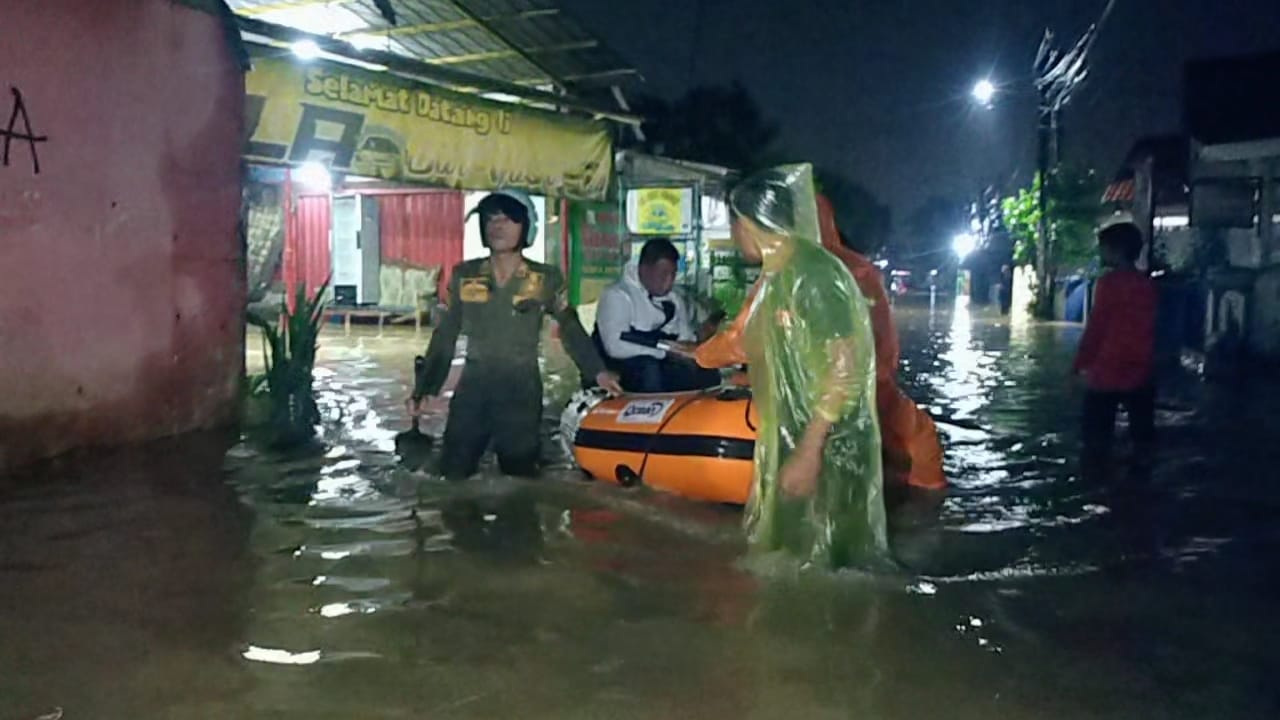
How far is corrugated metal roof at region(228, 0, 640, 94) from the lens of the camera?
1297 cm

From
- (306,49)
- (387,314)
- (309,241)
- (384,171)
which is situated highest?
(306,49)

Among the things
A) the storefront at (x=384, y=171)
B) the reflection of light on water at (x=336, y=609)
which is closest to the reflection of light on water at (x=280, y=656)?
the reflection of light on water at (x=336, y=609)

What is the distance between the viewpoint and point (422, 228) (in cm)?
2234

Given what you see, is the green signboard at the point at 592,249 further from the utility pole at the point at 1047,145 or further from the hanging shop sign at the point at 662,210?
the utility pole at the point at 1047,145

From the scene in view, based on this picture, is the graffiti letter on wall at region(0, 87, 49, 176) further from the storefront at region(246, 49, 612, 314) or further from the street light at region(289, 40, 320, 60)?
the street light at region(289, 40, 320, 60)

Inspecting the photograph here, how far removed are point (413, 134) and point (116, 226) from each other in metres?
3.81

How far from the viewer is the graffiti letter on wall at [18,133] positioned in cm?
726

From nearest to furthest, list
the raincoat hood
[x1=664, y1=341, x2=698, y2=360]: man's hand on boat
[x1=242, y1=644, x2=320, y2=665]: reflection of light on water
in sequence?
[x1=242, y1=644, x2=320, y2=665]: reflection of light on water → the raincoat hood → [x1=664, y1=341, x2=698, y2=360]: man's hand on boat

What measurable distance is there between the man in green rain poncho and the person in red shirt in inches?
133

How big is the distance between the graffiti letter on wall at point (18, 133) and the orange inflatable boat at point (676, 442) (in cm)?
374

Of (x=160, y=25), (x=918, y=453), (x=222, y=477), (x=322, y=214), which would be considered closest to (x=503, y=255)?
(x=222, y=477)

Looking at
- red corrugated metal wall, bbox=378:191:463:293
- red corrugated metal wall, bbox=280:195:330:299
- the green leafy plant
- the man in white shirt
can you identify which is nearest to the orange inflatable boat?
the man in white shirt

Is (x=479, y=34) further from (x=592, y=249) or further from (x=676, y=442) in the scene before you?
(x=676, y=442)

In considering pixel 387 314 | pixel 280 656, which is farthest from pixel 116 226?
pixel 387 314
